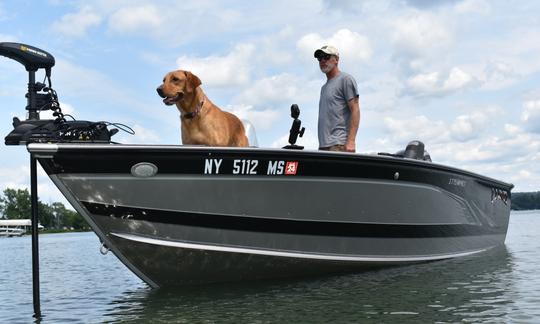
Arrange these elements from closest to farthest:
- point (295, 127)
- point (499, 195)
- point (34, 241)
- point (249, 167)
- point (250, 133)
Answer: point (34, 241)
point (249, 167)
point (295, 127)
point (250, 133)
point (499, 195)

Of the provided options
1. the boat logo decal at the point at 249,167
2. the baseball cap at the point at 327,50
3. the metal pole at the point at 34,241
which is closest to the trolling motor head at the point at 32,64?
the metal pole at the point at 34,241

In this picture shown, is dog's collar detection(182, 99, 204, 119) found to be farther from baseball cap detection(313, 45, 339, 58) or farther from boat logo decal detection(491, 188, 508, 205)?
boat logo decal detection(491, 188, 508, 205)

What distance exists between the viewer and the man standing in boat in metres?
6.61

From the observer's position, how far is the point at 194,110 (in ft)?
19.4

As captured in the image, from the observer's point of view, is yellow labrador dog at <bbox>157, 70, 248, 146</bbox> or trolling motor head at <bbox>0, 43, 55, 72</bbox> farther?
yellow labrador dog at <bbox>157, 70, 248, 146</bbox>

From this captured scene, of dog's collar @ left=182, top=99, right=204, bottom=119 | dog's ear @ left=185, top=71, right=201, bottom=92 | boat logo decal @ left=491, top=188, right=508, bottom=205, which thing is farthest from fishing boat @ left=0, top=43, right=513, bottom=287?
boat logo decal @ left=491, top=188, right=508, bottom=205

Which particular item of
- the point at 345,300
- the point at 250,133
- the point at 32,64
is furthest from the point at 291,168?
the point at 32,64

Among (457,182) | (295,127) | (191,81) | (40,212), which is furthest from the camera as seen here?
(40,212)

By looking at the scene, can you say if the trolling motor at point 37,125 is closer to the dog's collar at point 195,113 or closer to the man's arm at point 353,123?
the dog's collar at point 195,113

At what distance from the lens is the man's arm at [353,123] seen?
6594 millimetres

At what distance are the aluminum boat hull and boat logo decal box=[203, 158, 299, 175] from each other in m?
0.01

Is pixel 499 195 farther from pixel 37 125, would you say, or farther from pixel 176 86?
pixel 37 125

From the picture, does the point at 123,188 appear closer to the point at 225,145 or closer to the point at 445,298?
the point at 225,145

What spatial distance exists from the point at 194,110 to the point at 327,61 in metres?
1.84
